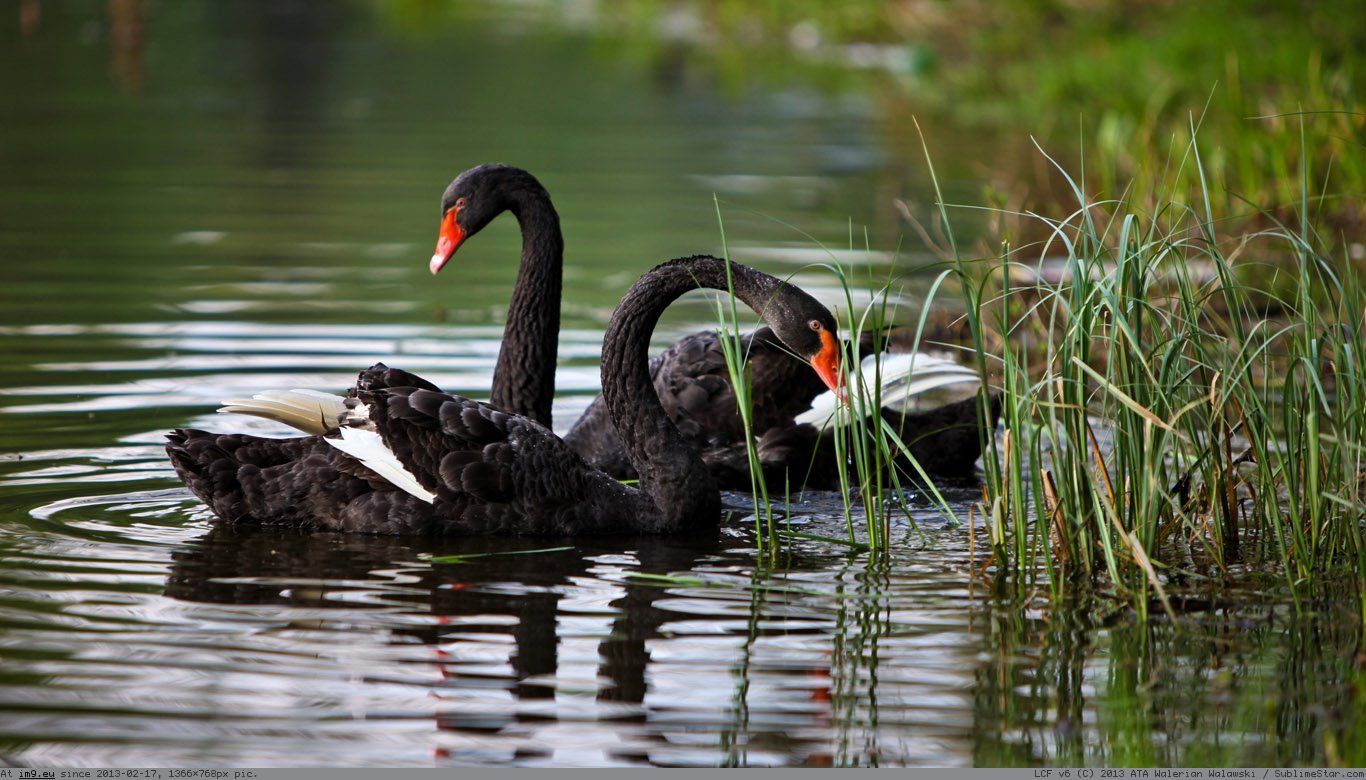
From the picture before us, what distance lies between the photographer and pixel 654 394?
588cm

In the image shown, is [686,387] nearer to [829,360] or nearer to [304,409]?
[829,360]

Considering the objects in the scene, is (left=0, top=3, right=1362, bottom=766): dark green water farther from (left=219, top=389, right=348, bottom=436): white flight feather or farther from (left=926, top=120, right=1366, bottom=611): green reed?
(left=219, top=389, right=348, bottom=436): white flight feather

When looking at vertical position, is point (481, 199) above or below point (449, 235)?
above

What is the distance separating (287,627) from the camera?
4.54 meters

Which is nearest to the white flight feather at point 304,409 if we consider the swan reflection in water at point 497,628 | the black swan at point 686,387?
the swan reflection in water at point 497,628

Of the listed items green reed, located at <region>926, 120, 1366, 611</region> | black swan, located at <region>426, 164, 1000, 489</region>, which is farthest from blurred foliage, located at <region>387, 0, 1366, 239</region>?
black swan, located at <region>426, 164, 1000, 489</region>

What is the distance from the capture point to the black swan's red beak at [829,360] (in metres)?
5.60

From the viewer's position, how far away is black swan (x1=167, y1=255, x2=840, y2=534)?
5461 mm

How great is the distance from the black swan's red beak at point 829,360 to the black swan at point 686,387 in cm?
69

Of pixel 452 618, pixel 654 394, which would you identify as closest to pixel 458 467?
pixel 654 394

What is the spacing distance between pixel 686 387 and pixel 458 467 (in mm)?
1559

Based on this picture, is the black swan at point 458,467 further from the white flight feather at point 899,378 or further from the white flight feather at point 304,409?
the white flight feather at point 899,378

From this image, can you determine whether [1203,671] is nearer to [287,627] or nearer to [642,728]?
[642,728]

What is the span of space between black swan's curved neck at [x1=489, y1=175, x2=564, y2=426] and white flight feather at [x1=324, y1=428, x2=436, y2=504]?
104 centimetres
